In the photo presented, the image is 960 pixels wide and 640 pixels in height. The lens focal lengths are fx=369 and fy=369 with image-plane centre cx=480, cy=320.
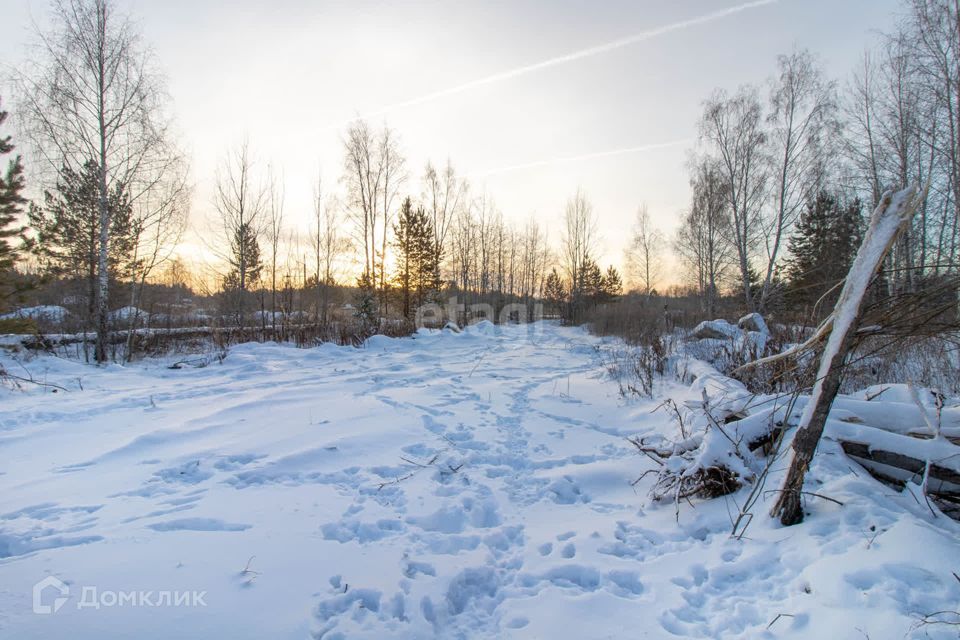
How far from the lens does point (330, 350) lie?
35.2 feet

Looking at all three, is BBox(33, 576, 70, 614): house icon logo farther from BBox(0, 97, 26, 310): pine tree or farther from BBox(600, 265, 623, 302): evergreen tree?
BBox(600, 265, 623, 302): evergreen tree

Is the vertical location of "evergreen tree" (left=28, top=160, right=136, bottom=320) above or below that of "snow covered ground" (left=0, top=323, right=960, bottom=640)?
above

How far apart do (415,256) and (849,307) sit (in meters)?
22.6

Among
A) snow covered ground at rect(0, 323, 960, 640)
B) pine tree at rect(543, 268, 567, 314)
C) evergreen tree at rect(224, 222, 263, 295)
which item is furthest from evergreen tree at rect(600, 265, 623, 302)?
snow covered ground at rect(0, 323, 960, 640)

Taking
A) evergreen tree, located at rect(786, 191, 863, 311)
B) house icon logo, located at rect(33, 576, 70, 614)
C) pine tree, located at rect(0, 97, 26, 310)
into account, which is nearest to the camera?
house icon logo, located at rect(33, 576, 70, 614)

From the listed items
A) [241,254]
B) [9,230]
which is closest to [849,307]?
[9,230]

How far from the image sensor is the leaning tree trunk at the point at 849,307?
1767mm

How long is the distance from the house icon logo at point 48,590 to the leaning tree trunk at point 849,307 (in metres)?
3.80

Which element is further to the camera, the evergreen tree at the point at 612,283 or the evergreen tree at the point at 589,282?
the evergreen tree at the point at 612,283

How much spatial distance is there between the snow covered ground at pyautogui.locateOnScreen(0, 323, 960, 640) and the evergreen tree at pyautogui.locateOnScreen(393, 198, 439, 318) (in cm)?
1843

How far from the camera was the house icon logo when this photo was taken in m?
1.68

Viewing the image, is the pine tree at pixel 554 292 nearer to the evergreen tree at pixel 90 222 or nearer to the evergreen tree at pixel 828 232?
the evergreen tree at pixel 828 232

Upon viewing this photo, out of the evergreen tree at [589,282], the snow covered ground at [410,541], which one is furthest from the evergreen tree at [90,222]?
the evergreen tree at [589,282]

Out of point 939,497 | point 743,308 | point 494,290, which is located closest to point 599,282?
point 494,290
